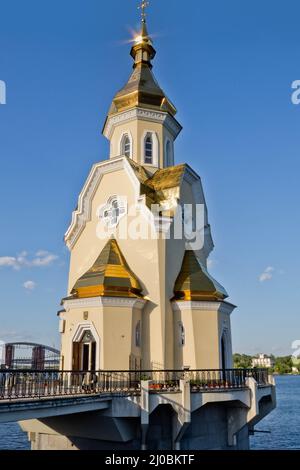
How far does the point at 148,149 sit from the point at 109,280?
29.7ft

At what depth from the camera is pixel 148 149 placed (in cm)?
2341

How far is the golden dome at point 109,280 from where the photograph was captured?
1714 centimetres

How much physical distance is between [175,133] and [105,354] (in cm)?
1410

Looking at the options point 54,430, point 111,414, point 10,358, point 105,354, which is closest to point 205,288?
point 105,354

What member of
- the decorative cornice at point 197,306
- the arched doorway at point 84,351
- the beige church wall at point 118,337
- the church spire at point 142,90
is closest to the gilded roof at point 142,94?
the church spire at point 142,90

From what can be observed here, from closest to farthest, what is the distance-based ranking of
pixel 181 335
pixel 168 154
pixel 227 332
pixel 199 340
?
pixel 199 340 → pixel 181 335 → pixel 227 332 → pixel 168 154

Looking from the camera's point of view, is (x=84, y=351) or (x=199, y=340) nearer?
(x=84, y=351)

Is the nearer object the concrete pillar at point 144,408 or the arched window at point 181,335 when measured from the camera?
the concrete pillar at point 144,408

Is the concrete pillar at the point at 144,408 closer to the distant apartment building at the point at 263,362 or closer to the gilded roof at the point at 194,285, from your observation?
the gilded roof at the point at 194,285

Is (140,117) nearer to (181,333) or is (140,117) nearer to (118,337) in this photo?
(181,333)

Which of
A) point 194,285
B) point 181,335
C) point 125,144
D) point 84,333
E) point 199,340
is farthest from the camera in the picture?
point 125,144

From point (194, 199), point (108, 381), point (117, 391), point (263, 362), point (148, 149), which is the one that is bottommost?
point (263, 362)

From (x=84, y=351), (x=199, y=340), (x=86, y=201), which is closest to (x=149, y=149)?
(x=86, y=201)

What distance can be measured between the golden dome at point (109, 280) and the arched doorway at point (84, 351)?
1.71 metres
